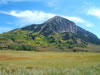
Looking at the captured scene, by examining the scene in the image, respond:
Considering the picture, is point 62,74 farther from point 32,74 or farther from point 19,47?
point 19,47

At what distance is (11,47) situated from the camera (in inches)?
6673

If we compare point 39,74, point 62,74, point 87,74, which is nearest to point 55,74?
point 62,74

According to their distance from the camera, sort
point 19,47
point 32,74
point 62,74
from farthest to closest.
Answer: point 19,47
point 62,74
point 32,74

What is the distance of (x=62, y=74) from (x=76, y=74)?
1.02 m

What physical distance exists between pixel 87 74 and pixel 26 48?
159665 mm

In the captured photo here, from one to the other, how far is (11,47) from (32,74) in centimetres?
16283

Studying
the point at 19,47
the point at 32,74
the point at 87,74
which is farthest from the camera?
the point at 19,47

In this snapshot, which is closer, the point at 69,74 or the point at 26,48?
the point at 69,74

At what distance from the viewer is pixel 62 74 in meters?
11.9

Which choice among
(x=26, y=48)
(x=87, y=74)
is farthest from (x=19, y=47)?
(x=87, y=74)

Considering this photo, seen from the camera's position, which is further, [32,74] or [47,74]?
[47,74]

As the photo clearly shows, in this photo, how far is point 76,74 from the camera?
1209cm

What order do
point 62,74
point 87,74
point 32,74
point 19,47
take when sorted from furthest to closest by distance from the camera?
point 19,47, point 87,74, point 62,74, point 32,74

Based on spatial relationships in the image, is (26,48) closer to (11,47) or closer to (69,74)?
(11,47)
